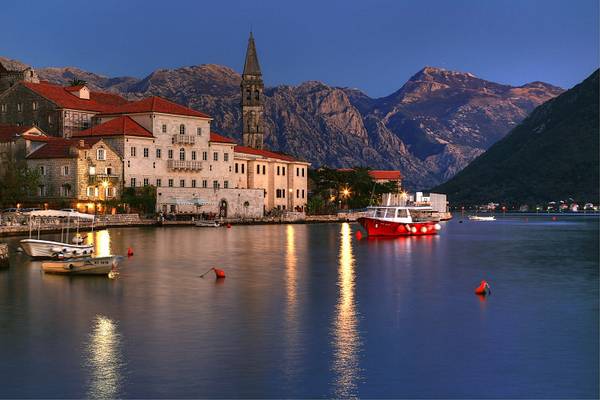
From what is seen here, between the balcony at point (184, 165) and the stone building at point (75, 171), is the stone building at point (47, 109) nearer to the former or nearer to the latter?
the stone building at point (75, 171)

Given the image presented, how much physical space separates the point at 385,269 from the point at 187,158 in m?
61.9

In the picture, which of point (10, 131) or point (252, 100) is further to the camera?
point (252, 100)

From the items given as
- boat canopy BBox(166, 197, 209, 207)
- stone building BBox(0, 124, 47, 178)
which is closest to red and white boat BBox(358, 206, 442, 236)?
boat canopy BBox(166, 197, 209, 207)

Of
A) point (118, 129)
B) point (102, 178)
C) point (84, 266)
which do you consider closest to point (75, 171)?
point (102, 178)

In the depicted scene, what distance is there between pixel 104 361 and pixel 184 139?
9002 centimetres

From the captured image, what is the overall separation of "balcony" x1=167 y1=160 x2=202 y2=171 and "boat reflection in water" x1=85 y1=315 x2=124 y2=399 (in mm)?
80109

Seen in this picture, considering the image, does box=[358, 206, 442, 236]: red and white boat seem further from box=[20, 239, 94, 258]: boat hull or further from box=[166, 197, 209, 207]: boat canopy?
box=[20, 239, 94, 258]: boat hull

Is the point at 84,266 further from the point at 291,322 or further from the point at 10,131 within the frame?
the point at 10,131

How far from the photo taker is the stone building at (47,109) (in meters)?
114

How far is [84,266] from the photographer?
4612 cm

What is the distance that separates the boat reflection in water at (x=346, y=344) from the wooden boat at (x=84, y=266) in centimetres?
1273

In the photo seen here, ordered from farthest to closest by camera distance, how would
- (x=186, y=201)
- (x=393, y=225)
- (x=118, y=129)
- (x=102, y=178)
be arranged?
(x=186, y=201) < (x=118, y=129) < (x=102, y=178) < (x=393, y=225)

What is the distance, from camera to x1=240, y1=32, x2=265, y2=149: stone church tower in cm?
16450

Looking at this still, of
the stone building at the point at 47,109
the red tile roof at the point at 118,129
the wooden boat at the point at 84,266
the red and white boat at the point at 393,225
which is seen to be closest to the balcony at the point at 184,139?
the red tile roof at the point at 118,129
